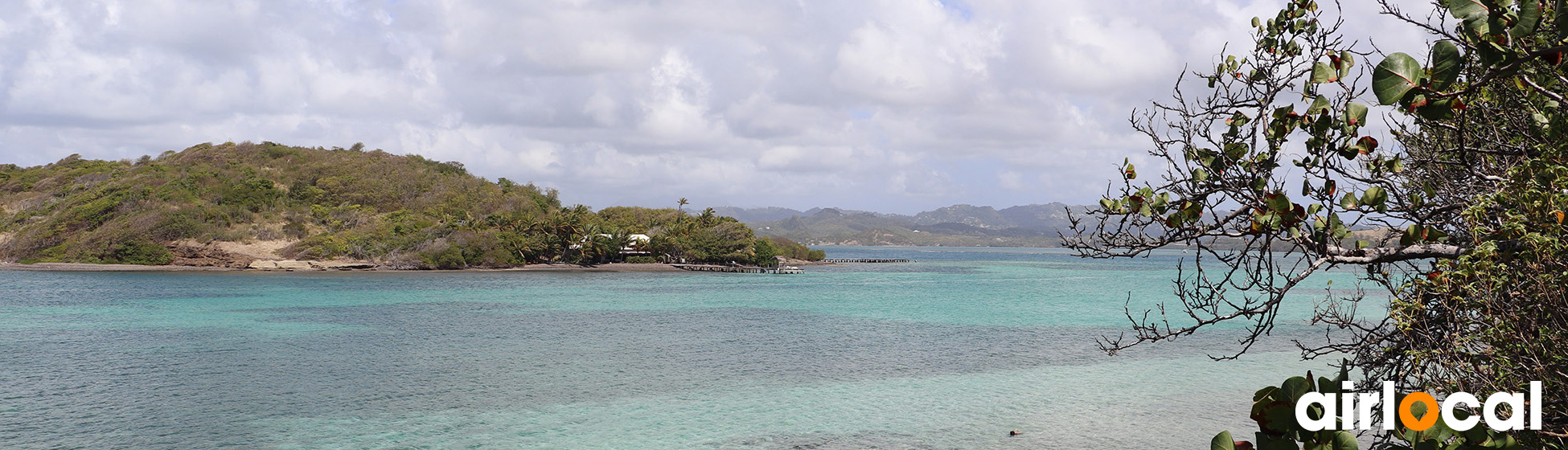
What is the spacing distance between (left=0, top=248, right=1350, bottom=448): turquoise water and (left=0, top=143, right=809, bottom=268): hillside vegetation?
3271 cm

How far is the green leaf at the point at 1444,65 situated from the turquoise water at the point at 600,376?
34.5 ft

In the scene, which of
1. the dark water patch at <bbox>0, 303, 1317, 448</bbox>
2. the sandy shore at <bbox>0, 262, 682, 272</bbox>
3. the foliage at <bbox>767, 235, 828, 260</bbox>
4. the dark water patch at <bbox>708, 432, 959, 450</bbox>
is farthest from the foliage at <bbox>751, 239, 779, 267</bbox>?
the dark water patch at <bbox>708, 432, 959, 450</bbox>

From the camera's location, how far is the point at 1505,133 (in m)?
5.20

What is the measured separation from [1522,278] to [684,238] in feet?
250

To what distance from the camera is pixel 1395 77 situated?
283cm

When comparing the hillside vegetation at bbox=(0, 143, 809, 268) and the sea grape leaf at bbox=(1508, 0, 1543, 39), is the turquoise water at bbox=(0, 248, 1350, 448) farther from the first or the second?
the hillside vegetation at bbox=(0, 143, 809, 268)

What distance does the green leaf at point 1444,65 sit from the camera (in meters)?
2.79

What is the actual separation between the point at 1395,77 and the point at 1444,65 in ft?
0.54

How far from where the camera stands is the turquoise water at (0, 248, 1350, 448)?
13.4m

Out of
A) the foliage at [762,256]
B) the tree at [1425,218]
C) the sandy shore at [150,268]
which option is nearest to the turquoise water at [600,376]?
the tree at [1425,218]

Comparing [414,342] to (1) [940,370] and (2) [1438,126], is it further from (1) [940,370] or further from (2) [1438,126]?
(2) [1438,126]

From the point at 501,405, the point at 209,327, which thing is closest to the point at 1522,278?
the point at 501,405

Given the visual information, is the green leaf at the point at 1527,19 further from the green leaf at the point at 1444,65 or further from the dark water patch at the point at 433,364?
the dark water patch at the point at 433,364

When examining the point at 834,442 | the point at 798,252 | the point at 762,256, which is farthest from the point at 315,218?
the point at 834,442
